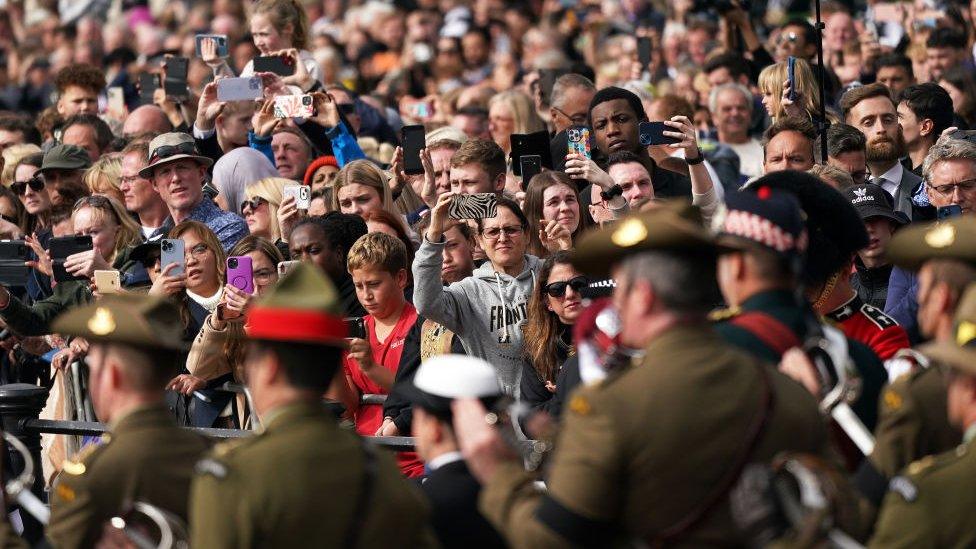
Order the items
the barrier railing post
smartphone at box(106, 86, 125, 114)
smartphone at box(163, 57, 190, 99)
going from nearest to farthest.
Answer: the barrier railing post → smartphone at box(163, 57, 190, 99) → smartphone at box(106, 86, 125, 114)

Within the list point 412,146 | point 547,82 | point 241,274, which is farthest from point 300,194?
point 547,82

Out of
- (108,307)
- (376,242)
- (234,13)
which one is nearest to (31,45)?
(234,13)

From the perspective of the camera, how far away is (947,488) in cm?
488

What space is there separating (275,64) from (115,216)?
192 cm

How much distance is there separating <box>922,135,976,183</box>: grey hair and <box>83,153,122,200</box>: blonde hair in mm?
5139

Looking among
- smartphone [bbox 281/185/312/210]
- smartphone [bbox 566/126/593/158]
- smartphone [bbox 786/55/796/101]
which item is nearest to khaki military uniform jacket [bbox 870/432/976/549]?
smartphone [bbox 566/126/593/158]

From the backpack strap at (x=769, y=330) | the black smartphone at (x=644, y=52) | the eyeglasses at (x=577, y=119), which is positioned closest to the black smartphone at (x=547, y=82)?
the black smartphone at (x=644, y=52)

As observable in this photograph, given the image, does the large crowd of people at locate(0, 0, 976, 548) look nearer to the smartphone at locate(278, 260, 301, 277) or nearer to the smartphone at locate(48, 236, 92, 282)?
the smartphone at locate(48, 236, 92, 282)

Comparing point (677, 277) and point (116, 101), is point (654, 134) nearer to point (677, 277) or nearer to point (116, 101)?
point (677, 277)

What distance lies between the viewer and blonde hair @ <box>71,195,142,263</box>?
1037cm

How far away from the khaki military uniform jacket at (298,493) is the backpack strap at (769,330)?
3.53 ft

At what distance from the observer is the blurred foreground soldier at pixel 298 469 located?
458cm

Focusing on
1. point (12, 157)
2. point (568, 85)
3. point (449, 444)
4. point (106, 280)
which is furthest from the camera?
point (12, 157)

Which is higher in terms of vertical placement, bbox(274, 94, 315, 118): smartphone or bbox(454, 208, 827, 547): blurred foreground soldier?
bbox(454, 208, 827, 547): blurred foreground soldier
